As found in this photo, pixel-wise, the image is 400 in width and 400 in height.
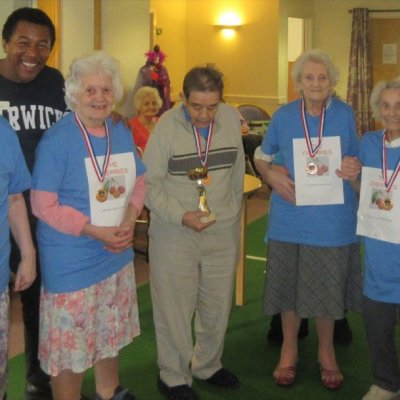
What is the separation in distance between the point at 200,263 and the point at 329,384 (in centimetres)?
87

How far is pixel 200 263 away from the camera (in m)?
2.72

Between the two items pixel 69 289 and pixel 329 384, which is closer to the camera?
pixel 69 289

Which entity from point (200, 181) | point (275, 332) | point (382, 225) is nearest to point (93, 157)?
point (200, 181)

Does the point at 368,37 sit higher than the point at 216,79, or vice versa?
the point at 368,37

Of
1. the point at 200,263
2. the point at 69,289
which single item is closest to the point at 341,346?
the point at 200,263

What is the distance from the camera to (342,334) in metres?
3.56

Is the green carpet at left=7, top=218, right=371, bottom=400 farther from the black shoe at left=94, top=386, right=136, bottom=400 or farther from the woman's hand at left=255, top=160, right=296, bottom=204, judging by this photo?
the woman's hand at left=255, top=160, right=296, bottom=204

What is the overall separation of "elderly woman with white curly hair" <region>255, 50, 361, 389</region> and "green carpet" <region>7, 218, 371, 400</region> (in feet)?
0.29

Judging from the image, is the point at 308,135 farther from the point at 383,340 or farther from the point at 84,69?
the point at 84,69

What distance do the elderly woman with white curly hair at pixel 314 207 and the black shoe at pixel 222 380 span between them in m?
0.25

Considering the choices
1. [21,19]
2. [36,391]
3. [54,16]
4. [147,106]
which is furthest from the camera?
[54,16]

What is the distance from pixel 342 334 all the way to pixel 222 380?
2.94 ft

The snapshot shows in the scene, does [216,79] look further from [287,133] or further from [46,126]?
[46,126]

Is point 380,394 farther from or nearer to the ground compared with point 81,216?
nearer to the ground
